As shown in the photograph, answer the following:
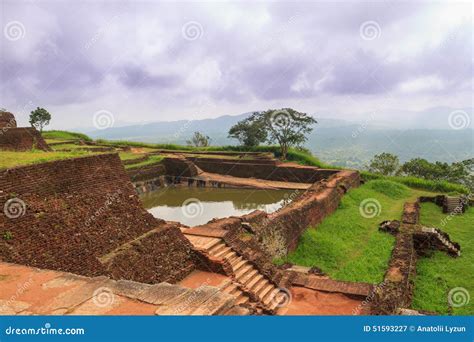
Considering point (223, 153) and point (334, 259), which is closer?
point (334, 259)

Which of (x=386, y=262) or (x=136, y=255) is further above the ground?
(x=136, y=255)

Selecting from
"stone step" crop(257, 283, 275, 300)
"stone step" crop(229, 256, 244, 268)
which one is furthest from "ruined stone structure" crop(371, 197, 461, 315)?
"stone step" crop(229, 256, 244, 268)

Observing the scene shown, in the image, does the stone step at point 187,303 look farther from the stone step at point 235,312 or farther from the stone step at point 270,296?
the stone step at point 270,296

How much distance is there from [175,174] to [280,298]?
19101 mm

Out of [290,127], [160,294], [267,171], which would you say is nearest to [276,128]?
[290,127]

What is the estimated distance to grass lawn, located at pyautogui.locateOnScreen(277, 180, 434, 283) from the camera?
32.3 feet

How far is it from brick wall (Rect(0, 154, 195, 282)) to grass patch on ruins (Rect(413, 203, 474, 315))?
5616mm

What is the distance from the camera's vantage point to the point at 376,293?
7.57 meters

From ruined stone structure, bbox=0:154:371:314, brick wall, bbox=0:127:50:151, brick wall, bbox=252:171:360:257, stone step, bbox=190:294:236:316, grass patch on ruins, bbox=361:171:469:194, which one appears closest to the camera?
stone step, bbox=190:294:236:316

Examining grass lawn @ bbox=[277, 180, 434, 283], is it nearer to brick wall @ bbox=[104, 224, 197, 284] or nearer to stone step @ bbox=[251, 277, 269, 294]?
stone step @ bbox=[251, 277, 269, 294]

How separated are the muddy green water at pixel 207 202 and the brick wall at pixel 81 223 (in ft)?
22.2

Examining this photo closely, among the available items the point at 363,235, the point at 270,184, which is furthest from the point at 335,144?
the point at 363,235

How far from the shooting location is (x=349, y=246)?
1175 cm

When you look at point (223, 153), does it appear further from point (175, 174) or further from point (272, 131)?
point (175, 174)
